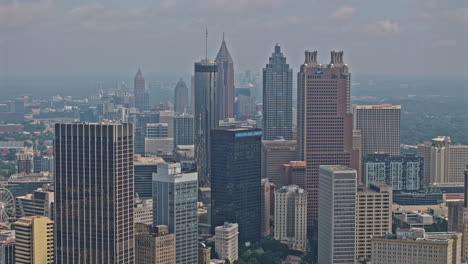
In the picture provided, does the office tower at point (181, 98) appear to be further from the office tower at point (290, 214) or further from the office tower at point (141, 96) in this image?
the office tower at point (290, 214)

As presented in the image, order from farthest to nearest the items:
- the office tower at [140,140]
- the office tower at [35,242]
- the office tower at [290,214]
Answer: the office tower at [140,140] → the office tower at [290,214] → the office tower at [35,242]

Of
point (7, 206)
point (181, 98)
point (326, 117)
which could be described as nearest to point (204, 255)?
point (7, 206)

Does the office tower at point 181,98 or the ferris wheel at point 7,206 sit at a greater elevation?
the office tower at point 181,98

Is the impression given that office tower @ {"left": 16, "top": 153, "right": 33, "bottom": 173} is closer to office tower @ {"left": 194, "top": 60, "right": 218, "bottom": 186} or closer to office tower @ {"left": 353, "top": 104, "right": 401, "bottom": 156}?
office tower @ {"left": 194, "top": 60, "right": 218, "bottom": 186}

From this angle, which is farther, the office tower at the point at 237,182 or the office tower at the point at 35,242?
the office tower at the point at 237,182

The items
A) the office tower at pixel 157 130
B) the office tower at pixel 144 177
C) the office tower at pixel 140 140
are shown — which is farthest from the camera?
the office tower at pixel 157 130

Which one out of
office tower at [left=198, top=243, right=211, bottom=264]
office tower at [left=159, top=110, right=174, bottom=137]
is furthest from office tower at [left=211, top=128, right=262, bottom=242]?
office tower at [left=159, top=110, right=174, bottom=137]

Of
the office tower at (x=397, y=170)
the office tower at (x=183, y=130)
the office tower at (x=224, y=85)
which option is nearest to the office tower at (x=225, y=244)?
the office tower at (x=397, y=170)
